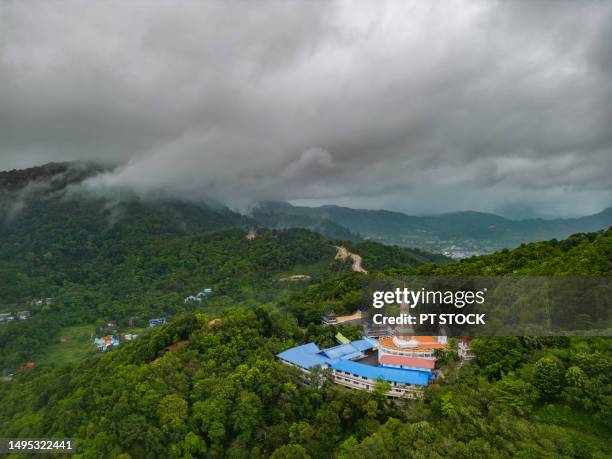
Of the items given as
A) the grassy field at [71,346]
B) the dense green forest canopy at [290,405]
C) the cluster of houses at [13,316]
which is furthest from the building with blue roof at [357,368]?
the cluster of houses at [13,316]

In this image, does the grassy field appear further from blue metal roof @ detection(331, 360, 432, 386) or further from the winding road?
the winding road

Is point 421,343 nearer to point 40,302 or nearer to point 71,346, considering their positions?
point 71,346

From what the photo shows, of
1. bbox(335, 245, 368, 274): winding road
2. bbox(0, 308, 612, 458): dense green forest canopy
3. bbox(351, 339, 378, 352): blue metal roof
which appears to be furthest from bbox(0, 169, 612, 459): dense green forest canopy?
bbox(335, 245, 368, 274): winding road

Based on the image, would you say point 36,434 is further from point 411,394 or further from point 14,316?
point 14,316

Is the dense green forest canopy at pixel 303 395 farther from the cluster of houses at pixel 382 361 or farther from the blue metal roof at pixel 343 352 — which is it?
the blue metal roof at pixel 343 352

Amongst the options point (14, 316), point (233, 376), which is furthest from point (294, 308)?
point (14, 316)

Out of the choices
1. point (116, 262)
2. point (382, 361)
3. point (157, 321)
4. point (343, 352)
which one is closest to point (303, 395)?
point (343, 352)

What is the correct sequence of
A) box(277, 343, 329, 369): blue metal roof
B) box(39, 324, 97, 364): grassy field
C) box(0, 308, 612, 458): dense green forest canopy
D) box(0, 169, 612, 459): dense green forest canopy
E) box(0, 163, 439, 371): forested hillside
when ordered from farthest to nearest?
box(0, 163, 439, 371): forested hillside < box(39, 324, 97, 364): grassy field < box(277, 343, 329, 369): blue metal roof < box(0, 169, 612, 459): dense green forest canopy < box(0, 308, 612, 458): dense green forest canopy
